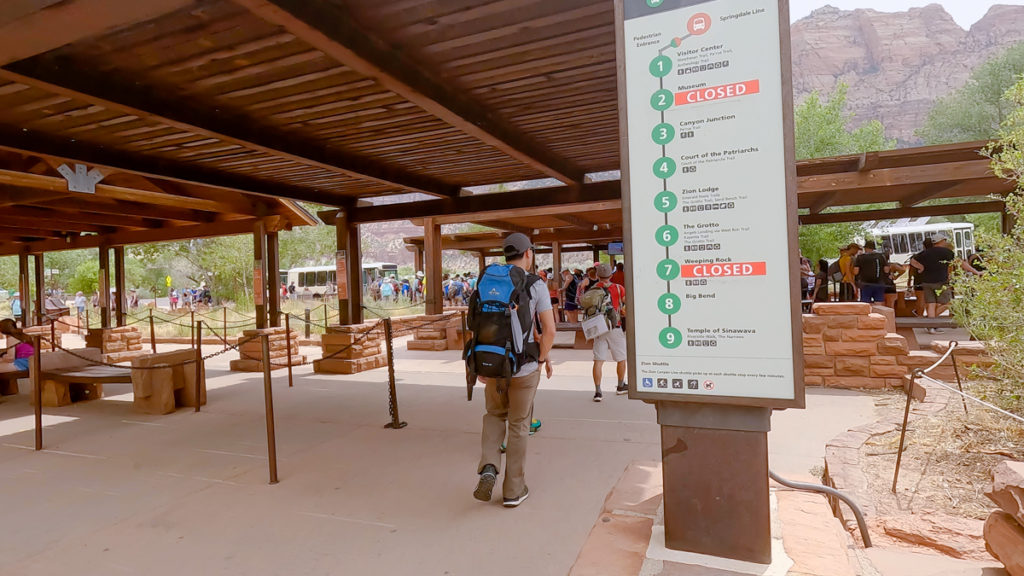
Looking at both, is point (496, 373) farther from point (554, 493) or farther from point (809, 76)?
point (809, 76)

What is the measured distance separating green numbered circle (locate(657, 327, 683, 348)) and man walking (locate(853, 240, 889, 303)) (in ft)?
31.4

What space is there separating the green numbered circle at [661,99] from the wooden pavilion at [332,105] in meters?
1.16

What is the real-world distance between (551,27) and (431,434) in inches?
142

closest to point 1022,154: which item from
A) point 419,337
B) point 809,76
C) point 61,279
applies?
point 419,337

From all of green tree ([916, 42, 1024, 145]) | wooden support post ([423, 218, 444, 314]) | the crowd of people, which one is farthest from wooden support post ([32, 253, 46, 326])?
green tree ([916, 42, 1024, 145])

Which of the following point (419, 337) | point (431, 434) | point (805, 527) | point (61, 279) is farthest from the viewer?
point (61, 279)

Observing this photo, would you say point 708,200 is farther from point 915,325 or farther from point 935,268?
point 935,268

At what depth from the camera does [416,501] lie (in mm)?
3625

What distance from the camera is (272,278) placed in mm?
9914

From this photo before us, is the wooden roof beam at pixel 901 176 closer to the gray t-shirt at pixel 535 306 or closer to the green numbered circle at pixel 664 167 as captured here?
the gray t-shirt at pixel 535 306

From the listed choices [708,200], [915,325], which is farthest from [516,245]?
[915,325]

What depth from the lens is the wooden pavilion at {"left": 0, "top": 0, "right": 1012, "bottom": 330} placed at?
119 inches

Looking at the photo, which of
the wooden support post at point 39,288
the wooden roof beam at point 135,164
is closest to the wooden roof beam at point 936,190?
the wooden roof beam at point 135,164

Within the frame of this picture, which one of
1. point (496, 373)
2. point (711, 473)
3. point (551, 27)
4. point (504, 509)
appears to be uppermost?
point (551, 27)
